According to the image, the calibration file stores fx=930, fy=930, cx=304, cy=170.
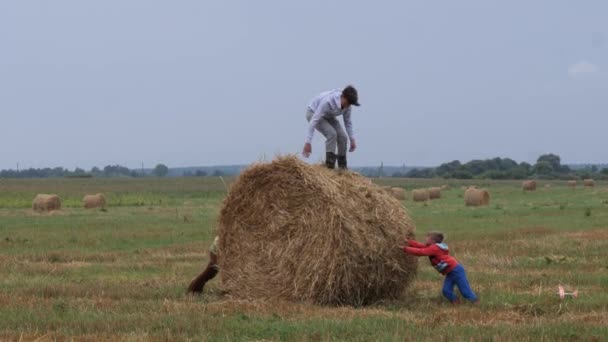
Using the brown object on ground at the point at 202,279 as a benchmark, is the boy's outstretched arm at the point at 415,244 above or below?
above

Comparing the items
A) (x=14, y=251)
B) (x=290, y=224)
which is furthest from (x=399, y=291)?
(x=14, y=251)

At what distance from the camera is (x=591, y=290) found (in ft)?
37.9

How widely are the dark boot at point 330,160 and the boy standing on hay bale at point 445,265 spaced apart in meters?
1.59

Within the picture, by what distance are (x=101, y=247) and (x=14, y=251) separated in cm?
190

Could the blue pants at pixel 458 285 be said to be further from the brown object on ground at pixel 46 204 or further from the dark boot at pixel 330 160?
the brown object on ground at pixel 46 204

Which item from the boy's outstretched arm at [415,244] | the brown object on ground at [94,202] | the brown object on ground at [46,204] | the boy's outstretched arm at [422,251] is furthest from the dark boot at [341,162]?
the brown object on ground at [94,202]

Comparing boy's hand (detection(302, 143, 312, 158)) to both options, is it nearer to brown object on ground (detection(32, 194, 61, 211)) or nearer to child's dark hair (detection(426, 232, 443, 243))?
child's dark hair (detection(426, 232, 443, 243))

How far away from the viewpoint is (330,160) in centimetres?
1212

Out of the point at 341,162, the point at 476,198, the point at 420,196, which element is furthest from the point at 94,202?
the point at 341,162

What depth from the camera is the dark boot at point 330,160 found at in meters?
12.1

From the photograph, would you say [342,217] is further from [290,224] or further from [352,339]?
[352,339]

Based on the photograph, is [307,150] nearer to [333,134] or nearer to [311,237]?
[333,134]

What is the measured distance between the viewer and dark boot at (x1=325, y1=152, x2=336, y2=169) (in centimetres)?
1207

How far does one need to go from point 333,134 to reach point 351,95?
2.03 feet
